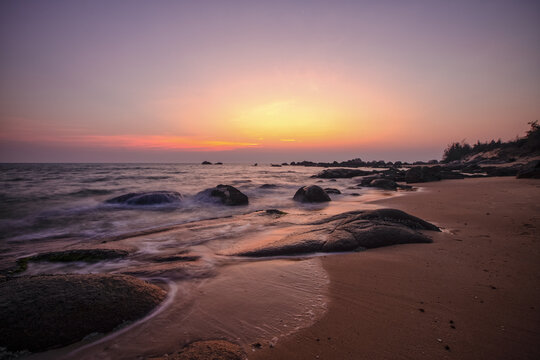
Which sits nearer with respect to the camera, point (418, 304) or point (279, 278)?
Result: point (418, 304)

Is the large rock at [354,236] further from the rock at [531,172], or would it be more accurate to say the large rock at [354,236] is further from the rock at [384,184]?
the rock at [531,172]

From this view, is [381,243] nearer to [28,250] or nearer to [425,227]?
[425,227]

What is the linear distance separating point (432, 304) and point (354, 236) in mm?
2132

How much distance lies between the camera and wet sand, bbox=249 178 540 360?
6.46 ft

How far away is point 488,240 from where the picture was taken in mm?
4605

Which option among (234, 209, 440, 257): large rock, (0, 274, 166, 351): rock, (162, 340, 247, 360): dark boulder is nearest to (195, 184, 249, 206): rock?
(234, 209, 440, 257): large rock

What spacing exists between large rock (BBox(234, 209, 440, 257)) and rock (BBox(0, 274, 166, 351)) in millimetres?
2031

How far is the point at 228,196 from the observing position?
11.2 m

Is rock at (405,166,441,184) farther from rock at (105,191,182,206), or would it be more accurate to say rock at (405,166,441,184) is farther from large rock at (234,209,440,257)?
rock at (105,191,182,206)

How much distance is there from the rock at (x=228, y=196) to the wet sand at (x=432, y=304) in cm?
759

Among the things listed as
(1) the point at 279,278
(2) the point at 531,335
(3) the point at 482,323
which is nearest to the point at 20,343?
(1) the point at 279,278

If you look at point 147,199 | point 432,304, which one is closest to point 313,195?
point 147,199

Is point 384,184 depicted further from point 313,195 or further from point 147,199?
point 147,199

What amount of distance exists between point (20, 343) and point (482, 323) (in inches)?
155
